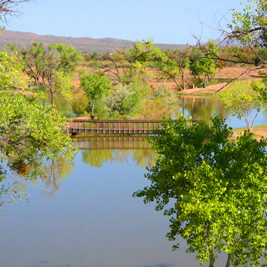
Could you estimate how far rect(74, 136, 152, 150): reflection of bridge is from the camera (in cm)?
5158

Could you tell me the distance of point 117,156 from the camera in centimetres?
4722

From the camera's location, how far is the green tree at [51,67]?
230 ft

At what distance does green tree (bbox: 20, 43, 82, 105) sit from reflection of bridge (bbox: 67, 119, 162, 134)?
10492 millimetres

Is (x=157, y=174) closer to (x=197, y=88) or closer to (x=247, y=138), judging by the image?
(x=247, y=138)

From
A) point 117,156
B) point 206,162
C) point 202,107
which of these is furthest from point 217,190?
point 202,107

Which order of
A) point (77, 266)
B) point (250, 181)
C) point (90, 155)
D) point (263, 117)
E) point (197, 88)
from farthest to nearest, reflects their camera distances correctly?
point (197, 88), point (263, 117), point (90, 155), point (77, 266), point (250, 181)

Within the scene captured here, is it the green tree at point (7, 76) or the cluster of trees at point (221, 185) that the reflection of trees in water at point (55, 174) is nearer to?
the green tree at point (7, 76)

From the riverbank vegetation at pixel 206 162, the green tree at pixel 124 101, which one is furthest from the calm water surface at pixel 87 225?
the green tree at pixel 124 101

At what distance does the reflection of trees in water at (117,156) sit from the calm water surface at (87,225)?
5.02ft

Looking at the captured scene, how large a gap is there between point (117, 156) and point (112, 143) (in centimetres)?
671

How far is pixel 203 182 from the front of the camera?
17109 mm

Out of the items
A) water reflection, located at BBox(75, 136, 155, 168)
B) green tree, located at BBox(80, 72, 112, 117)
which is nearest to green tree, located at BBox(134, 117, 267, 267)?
water reflection, located at BBox(75, 136, 155, 168)

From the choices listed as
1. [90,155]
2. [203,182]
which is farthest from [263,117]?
[203,182]

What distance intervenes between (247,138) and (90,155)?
1183 inches
